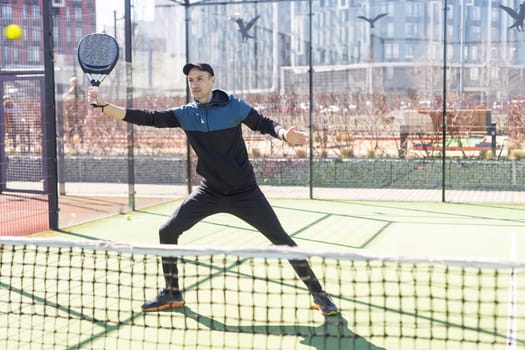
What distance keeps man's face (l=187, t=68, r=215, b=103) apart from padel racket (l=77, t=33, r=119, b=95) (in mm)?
778

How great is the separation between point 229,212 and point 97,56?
1.51 m

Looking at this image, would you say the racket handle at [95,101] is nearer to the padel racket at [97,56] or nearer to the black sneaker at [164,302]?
the padel racket at [97,56]

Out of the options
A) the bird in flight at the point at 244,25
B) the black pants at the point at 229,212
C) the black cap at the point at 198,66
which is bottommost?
the black pants at the point at 229,212

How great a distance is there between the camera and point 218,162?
5.18 meters

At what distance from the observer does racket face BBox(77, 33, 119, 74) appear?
560cm

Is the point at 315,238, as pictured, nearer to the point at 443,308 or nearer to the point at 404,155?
the point at 443,308

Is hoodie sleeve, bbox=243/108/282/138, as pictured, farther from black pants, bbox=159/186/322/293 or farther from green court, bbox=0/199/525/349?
green court, bbox=0/199/525/349

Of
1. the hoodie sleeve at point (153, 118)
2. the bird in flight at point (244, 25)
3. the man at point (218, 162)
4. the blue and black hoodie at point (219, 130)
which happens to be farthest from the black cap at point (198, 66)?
the bird in flight at point (244, 25)

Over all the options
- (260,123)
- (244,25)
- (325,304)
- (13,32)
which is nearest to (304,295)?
(325,304)

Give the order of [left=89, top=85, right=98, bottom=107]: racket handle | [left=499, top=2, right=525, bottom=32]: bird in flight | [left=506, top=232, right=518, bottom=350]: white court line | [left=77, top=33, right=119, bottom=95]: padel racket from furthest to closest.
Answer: [left=499, top=2, right=525, bottom=32]: bird in flight, [left=77, top=33, right=119, bottom=95]: padel racket, [left=89, top=85, right=98, bottom=107]: racket handle, [left=506, top=232, right=518, bottom=350]: white court line

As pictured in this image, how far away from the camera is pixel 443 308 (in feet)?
17.4

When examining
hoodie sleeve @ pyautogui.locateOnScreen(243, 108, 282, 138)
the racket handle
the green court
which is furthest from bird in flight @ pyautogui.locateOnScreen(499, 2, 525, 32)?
the racket handle

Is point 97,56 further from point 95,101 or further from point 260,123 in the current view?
point 260,123

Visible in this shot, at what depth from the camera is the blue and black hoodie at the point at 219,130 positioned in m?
5.20
